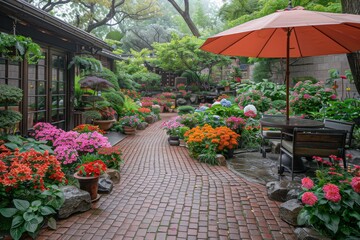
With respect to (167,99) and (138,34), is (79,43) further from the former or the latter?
(138,34)

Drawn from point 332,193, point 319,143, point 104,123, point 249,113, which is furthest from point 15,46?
point 249,113

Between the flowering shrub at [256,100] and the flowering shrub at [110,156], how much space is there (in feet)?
19.1

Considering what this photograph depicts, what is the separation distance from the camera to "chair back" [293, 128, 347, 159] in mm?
4125

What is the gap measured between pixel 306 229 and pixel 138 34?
26076mm

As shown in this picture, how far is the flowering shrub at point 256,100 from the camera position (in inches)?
393

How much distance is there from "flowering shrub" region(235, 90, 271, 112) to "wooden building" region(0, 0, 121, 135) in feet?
16.3

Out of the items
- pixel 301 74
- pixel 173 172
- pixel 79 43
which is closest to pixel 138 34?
pixel 301 74

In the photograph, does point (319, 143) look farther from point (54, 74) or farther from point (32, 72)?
point (54, 74)

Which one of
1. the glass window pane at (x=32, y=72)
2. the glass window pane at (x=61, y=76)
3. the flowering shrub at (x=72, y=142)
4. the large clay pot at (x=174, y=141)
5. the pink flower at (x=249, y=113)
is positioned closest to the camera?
the flowering shrub at (x=72, y=142)

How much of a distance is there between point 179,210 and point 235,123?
12.1ft

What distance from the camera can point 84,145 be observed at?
16.0 feet

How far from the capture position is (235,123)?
7.02 meters

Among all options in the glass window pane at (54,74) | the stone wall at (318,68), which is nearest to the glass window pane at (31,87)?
the glass window pane at (54,74)

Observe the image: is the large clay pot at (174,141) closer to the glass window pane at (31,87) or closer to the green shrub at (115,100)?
the green shrub at (115,100)
